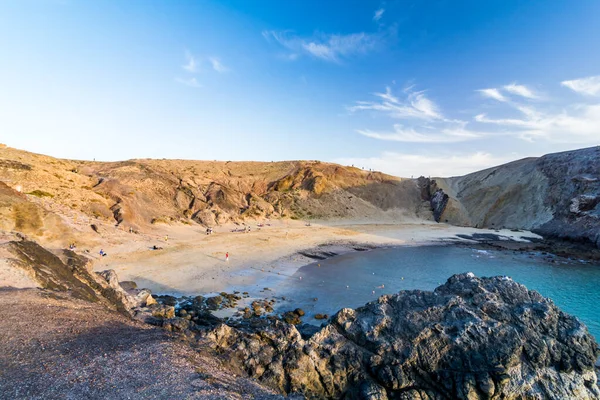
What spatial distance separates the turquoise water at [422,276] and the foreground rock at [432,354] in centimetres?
832

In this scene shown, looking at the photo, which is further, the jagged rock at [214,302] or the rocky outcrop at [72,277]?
the jagged rock at [214,302]

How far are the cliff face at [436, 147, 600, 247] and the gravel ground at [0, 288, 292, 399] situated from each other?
57.0 meters

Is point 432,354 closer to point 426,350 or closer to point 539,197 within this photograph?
point 426,350

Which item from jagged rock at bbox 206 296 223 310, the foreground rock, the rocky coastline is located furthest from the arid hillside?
the foreground rock

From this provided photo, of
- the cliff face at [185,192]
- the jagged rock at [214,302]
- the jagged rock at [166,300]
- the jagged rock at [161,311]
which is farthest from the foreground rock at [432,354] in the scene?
the cliff face at [185,192]

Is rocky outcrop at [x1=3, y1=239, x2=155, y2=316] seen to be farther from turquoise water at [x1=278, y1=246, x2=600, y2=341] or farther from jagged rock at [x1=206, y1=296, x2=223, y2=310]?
turquoise water at [x1=278, y1=246, x2=600, y2=341]

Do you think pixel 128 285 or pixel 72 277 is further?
pixel 128 285

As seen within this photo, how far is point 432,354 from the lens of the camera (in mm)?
12203

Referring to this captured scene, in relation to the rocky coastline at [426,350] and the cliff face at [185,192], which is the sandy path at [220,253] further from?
the rocky coastline at [426,350]

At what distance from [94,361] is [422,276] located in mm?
29780

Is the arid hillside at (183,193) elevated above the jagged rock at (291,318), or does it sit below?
above

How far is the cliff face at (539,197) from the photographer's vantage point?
50.4 metres

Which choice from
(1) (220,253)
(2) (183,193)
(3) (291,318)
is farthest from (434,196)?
(3) (291,318)

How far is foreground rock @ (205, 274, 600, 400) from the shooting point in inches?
453
